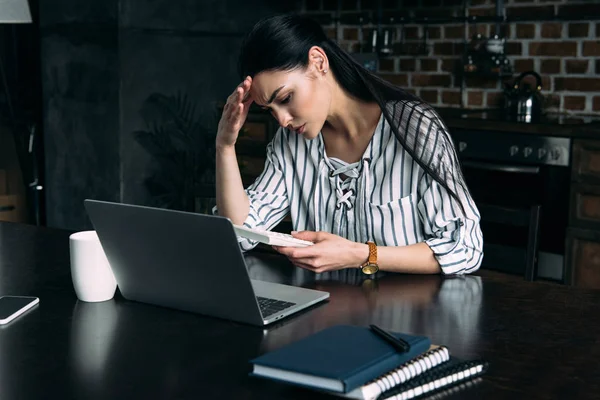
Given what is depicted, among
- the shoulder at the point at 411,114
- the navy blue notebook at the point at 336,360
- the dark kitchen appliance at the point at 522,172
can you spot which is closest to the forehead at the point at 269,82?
the shoulder at the point at 411,114

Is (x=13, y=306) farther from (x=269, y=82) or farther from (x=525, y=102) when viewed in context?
(x=525, y=102)

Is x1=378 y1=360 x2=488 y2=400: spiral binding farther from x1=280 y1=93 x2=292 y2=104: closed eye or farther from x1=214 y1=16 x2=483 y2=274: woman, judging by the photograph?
x1=280 y1=93 x2=292 y2=104: closed eye

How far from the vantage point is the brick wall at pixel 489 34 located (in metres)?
4.01

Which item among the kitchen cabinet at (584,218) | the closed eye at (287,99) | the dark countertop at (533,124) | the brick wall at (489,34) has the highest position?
the brick wall at (489,34)

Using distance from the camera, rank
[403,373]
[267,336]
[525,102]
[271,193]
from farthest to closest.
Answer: [525,102]
[271,193]
[267,336]
[403,373]

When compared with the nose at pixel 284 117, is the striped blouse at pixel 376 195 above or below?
below

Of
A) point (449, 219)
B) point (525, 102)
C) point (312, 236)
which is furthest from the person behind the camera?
point (525, 102)

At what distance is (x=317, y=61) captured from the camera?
81.6 inches

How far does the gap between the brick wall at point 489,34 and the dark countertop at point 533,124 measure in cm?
18

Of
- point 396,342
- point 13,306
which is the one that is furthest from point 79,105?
point 396,342

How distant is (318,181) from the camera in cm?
222

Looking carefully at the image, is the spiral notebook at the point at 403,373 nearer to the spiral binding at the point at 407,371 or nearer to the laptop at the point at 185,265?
the spiral binding at the point at 407,371

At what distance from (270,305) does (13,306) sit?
1.47 ft

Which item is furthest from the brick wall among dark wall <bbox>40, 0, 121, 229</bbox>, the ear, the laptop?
the laptop
